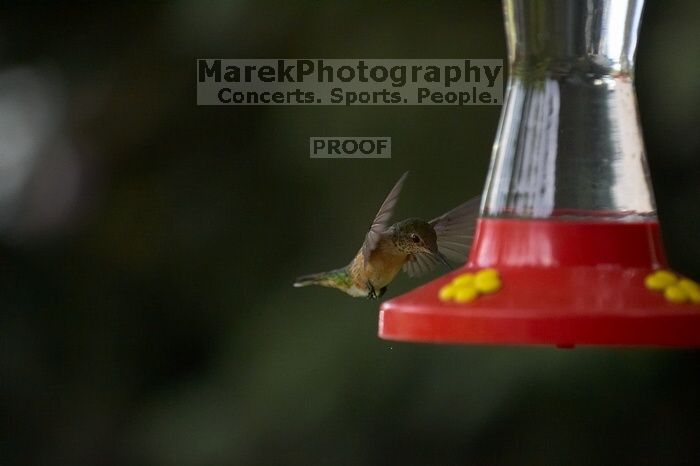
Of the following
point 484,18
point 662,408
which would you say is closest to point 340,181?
point 484,18

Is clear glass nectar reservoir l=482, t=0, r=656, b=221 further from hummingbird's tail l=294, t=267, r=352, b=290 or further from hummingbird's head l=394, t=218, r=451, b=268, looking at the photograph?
hummingbird's tail l=294, t=267, r=352, b=290

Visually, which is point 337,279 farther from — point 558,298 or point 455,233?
point 558,298

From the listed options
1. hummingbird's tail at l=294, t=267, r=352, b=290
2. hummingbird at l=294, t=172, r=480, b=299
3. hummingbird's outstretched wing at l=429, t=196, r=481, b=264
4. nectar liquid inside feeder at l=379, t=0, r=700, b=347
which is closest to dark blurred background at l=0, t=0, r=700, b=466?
hummingbird's tail at l=294, t=267, r=352, b=290

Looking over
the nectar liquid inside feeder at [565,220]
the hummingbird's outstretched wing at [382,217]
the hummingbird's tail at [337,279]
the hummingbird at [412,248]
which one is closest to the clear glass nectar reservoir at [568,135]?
the nectar liquid inside feeder at [565,220]

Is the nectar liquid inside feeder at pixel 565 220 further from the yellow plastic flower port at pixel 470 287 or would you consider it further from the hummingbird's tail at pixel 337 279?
the hummingbird's tail at pixel 337 279

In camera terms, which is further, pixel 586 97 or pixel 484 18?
pixel 484 18

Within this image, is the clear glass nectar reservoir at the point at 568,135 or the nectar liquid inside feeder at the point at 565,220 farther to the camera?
the clear glass nectar reservoir at the point at 568,135

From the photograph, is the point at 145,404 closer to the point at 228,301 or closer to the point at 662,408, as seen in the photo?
the point at 228,301
